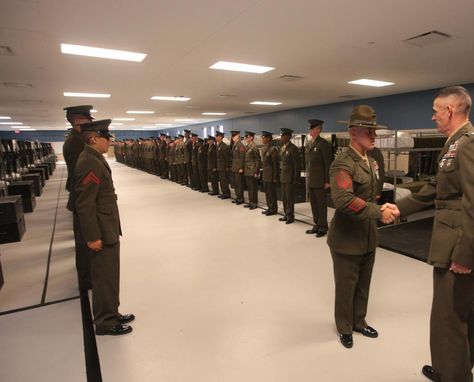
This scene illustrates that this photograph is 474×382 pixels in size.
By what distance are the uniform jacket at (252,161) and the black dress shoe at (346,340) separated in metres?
4.69

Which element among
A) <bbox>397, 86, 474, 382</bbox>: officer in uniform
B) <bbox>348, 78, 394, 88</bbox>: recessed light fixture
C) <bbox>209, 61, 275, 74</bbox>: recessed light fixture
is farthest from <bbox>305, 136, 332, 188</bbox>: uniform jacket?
<bbox>348, 78, 394, 88</bbox>: recessed light fixture

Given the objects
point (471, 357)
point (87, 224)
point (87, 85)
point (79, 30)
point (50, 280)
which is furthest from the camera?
point (87, 85)

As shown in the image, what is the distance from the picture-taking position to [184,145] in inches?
393

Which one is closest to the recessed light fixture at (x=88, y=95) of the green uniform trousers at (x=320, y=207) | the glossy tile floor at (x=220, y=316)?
the glossy tile floor at (x=220, y=316)

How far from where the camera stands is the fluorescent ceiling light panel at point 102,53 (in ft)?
14.9

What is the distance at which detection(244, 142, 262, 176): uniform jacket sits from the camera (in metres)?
6.66

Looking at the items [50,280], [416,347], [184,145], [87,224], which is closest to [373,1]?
[416,347]

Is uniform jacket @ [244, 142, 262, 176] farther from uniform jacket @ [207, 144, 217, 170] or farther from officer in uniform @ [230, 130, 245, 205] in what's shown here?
uniform jacket @ [207, 144, 217, 170]

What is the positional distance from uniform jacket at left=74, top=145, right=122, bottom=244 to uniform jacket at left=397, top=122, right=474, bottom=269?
82.3 inches

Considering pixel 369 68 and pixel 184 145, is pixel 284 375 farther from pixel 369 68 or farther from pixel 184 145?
pixel 184 145

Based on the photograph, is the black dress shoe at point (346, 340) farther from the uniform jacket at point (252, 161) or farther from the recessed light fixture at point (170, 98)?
the recessed light fixture at point (170, 98)

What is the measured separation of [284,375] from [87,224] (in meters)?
1.64

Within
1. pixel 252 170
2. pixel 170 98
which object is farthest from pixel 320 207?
pixel 170 98

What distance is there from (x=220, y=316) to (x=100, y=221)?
4.03 feet
